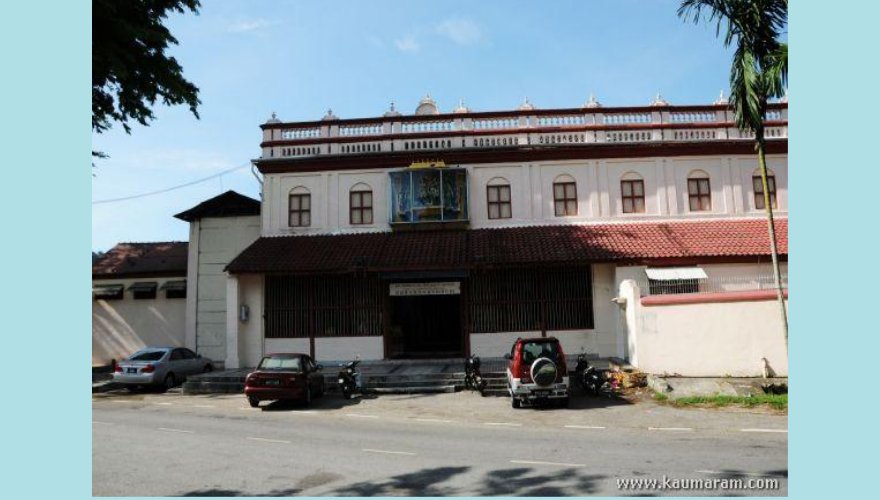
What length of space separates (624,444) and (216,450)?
22.3 feet

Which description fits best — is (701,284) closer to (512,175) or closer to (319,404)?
(512,175)

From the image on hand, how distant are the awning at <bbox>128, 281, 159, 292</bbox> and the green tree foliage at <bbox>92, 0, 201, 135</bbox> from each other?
13.2m

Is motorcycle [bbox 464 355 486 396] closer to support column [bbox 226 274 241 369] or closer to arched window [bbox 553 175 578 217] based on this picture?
arched window [bbox 553 175 578 217]

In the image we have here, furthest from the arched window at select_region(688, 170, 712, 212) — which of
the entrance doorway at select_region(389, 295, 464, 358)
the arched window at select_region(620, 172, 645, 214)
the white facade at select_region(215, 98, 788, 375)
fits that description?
the entrance doorway at select_region(389, 295, 464, 358)

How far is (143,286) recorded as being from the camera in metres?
23.8

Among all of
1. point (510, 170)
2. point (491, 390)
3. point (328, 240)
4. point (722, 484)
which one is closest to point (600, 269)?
point (510, 170)

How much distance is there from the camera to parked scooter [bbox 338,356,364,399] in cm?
1569

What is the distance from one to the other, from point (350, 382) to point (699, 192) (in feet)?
47.4

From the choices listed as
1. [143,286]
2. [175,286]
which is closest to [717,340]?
[175,286]

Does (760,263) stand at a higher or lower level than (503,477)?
higher

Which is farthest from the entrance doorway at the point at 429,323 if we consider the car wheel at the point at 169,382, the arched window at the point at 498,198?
the car wheel at the point at 169,382

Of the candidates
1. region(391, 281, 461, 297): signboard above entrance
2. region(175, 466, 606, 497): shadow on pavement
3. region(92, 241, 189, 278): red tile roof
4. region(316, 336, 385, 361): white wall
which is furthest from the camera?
region(92, 241, 189, 278): red tile roof

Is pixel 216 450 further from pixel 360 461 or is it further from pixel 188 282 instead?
pixel 188 282

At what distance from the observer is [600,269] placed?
1994cm
